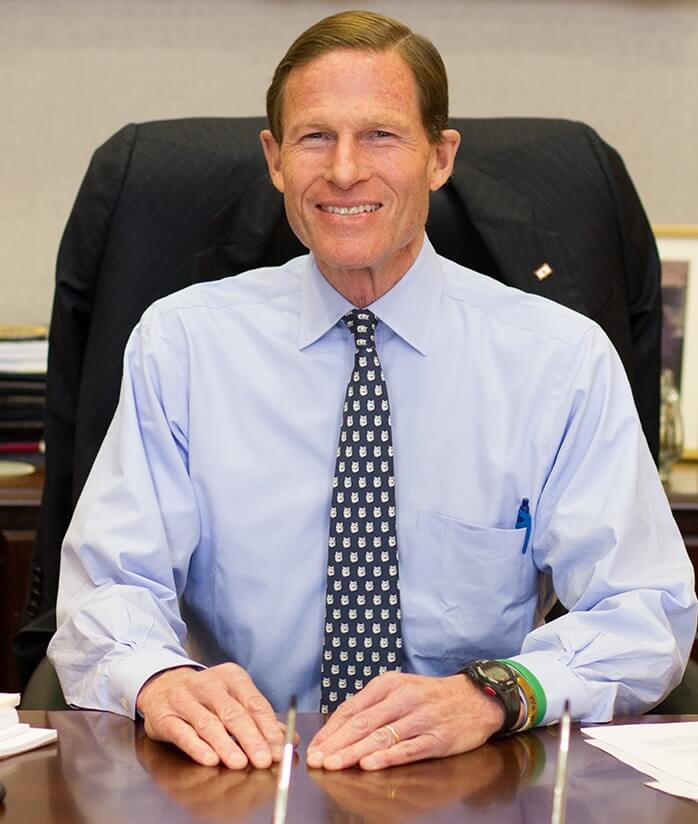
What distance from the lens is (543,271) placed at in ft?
6.21

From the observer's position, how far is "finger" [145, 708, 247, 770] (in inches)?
47.3

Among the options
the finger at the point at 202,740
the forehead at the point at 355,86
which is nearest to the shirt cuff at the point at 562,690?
the finger at the point at 202,740

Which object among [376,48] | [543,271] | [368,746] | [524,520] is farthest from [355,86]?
[368,746]

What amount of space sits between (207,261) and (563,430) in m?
0.56

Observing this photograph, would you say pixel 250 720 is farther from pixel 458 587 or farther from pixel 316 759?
pixel 458 587

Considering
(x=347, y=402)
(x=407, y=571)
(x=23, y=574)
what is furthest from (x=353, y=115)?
(x=23, y=574)

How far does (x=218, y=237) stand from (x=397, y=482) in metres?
0.46

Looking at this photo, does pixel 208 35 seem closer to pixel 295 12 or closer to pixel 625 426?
pixel 295 12

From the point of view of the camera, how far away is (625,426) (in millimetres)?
1645

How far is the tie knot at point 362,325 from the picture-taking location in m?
1.71

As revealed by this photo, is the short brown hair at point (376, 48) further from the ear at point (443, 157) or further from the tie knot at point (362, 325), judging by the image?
the tie knot at point (362, 325)

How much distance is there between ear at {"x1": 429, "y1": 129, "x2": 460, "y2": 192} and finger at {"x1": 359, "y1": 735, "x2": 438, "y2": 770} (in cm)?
79

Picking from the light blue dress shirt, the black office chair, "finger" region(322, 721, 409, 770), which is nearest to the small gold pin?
the black office chair

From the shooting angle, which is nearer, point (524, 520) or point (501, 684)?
point (501, 684)
